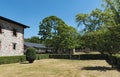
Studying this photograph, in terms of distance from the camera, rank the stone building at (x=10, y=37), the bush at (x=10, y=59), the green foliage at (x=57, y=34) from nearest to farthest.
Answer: the bush at (x=10, y=59), the stone building at (x=10, y=37), the green foliage at (x=57, y=34)

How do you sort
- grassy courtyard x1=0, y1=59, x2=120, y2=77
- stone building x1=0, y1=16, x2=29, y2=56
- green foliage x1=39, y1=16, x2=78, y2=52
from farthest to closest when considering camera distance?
green foliage x1=39, y1=16, x2=78, y2=52, stone building x1=0, y1=16, x2=29, y2=56, grassy courtyard x1=0, y1=59, x2=120, y2=77

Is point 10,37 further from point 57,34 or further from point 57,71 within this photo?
point 57,34

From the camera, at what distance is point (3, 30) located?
1390 inches

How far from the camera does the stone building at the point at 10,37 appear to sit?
115ft

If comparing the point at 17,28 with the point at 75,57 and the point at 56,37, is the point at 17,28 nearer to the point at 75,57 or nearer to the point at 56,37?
the point at 75,57

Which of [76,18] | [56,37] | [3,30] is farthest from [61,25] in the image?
[3,30]

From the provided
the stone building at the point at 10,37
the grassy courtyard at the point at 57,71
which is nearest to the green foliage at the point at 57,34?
the stone building at the point at 10,37

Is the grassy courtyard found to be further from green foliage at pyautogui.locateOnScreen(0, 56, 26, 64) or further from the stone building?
the stone building

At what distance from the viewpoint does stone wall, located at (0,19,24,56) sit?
3531 cm

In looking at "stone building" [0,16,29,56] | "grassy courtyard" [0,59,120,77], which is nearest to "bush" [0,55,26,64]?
"stone building" [0,16,29,56]

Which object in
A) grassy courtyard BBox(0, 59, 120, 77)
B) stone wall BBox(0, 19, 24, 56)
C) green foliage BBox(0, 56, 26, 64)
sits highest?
stone wall BBox(0, 19, 24, 56)

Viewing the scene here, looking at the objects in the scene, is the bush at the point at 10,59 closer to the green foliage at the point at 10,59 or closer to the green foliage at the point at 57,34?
the green foliage at the point at 10,59

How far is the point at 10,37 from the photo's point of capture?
37.8 m

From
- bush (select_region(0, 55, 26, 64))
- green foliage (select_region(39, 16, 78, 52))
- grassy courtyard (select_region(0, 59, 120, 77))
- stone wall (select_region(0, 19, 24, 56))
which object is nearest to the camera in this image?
grassy courtyard (select_region(0, 59, 120, 77))
